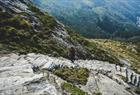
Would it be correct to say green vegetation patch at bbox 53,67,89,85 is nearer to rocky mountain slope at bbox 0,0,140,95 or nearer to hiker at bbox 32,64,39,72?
rocky mountain slope at bbox 0,0,140,95

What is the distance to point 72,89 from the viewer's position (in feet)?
135

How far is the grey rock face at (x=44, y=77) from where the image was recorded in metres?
36.4

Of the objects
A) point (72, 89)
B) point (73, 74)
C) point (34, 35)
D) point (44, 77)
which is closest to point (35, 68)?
point (44, 77)

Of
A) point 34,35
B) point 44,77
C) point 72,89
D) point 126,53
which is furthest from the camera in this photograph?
point 126,53

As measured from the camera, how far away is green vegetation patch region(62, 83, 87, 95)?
40.0 m

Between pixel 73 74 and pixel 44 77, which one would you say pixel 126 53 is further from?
pixel 44 77

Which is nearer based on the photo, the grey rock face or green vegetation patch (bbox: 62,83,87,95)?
the grey rock face

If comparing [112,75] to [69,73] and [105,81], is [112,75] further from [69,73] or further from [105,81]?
[69,73]

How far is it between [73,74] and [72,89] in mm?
7383

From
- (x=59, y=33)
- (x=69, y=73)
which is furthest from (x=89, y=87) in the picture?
(x=59, y=33)

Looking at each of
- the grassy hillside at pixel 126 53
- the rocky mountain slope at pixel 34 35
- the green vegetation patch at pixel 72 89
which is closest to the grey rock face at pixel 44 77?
the green vegetation patch at pixel 72 89

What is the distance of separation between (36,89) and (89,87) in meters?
11.6

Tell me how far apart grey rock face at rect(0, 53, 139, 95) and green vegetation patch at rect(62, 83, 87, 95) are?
868mm

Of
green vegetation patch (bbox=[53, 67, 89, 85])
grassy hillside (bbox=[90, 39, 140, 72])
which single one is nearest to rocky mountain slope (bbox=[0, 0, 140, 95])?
green vegetation patch (bbox=[53, 67, 89, 85])
